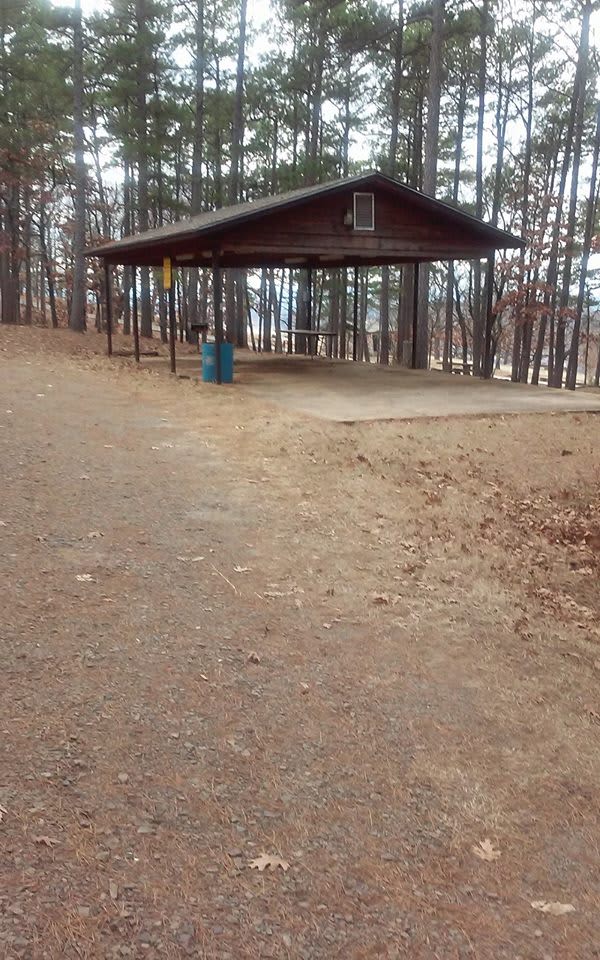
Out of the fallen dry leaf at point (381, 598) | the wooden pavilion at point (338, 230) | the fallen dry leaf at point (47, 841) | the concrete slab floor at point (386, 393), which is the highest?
the wooden pavilion at point (338, 230)

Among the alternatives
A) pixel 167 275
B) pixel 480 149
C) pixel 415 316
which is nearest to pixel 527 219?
pixel 480 149

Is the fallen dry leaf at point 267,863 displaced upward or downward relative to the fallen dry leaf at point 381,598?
downward

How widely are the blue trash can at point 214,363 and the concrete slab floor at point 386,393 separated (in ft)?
0.94

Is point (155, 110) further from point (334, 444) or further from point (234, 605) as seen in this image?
point (234, 605)

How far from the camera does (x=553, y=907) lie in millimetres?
2346

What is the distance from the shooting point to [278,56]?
25.7m

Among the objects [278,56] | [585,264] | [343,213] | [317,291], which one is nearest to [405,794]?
[343,213]

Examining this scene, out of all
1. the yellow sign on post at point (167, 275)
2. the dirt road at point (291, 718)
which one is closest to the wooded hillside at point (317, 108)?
the yellow sign on post at point (167, 275)

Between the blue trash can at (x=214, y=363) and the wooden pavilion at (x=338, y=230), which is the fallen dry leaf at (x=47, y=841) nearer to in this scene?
the wooden pavilion at (x=338, y=230)

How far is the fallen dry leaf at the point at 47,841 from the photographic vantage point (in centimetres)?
240

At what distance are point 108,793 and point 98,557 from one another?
88.0 inches

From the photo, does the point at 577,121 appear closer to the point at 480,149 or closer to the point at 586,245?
the point at 480,149

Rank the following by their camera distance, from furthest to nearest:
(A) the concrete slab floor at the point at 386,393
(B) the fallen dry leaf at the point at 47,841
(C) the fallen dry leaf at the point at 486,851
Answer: (A) the concrete slab floor at the point at 386,393 → (C) the fallen dry leaf at the point at 486,851 → (B) the fallen dry leaf at the point at 47,841

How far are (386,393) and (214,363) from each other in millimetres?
3126
